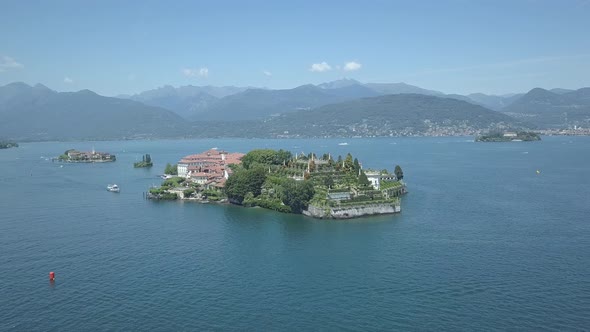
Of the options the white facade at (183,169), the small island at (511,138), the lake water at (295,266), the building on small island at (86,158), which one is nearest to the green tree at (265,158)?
the white facade at (183,169)

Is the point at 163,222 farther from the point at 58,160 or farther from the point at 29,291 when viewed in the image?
the point at 58,160

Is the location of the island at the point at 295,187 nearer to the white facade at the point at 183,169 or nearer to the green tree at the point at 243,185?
the green tree at the point at 243,185

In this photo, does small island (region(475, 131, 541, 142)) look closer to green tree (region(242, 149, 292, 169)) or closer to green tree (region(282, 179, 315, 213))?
green tree (region(242, 149, 292, 169))

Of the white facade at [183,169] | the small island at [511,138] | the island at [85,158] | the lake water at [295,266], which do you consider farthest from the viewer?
the small island at [511,138]

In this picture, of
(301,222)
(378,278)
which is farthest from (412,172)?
(378,278)

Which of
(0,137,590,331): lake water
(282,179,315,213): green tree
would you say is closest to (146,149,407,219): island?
(282,179,315,213): green tree
